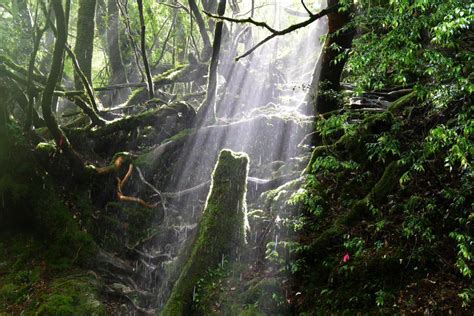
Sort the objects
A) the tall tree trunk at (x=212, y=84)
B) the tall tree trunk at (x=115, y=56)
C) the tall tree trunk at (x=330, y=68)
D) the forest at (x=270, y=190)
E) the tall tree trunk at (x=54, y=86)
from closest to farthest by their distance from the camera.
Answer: the forest at (x=270, y=190) < the tall tree trunk at (x=54, y=86) < the tall tree trunk at (x=330, y=68) < the tall tree trunk at (x=212, y=84) < the tall tree trunk at (x=115, y=56)

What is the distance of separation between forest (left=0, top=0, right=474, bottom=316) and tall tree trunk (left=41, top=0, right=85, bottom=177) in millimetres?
35

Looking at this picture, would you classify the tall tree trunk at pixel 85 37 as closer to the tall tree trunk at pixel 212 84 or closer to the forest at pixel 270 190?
the forest at pixel 270 190

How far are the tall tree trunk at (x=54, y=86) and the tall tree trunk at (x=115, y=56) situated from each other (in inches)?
346

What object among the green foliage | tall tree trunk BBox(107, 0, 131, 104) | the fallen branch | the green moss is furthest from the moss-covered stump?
tall tree trunk BBox(107, 0, 131, 104)

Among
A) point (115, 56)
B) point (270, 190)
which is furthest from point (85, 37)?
point (270, 190)

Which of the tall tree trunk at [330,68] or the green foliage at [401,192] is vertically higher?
the tall tree trunk at [330,68]

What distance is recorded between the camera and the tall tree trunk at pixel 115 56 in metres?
17.8

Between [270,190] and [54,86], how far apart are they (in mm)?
5203

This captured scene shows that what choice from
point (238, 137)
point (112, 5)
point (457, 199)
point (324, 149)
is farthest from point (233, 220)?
point (112, 5)

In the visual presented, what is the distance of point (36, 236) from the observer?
8.88 m

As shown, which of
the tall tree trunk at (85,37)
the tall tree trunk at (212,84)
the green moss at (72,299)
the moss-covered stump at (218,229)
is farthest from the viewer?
the tall tree trunk at (85,37)

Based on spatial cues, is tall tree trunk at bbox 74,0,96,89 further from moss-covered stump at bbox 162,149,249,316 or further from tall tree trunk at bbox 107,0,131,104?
moss-covered stump at bbox 162,149,249,316

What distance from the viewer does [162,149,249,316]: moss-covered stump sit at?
6.74 m

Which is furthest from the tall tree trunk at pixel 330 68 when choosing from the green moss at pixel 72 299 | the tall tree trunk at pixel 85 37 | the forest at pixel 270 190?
the tall tree trunk at pixel 85 37
